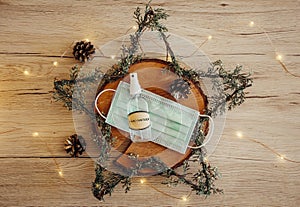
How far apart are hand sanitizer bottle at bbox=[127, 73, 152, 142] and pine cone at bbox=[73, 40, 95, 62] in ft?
0.88

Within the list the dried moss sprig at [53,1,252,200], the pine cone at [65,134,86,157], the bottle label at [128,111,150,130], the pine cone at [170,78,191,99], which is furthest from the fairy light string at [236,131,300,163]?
the pine cone at [65,134,86,157]

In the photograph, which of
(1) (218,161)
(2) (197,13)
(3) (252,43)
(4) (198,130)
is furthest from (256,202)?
(2) (197,13)

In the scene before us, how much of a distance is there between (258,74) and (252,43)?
127 millimetres

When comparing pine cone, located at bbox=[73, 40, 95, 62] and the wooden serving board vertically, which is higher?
pine cone, located at bbox=[73, 40, 95, 62]

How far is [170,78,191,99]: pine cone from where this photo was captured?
1647mm

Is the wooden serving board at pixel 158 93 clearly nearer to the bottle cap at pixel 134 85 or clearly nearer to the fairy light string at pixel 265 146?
the bottle cap at pixel 134 85

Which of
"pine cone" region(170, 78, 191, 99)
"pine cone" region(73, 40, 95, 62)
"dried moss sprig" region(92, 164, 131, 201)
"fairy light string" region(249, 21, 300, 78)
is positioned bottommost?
"dried moss sprig" region(92, 164, 131, 201)

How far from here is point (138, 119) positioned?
1571mm

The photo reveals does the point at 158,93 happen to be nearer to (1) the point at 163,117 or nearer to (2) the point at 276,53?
(1) the point at 163,117

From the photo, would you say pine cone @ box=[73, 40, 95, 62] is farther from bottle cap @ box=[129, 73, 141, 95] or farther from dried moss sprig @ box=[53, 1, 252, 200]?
bottle cap @ box=[129, 73, 141, 95]

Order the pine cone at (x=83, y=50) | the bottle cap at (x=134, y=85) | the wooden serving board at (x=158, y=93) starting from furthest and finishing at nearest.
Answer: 1. the pine cone at (x=83, y=50)
2. the wooden serving board at (x=158, y=93)
3. the bottle cap at (x=134, y=85)

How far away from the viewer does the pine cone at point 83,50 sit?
176 cm

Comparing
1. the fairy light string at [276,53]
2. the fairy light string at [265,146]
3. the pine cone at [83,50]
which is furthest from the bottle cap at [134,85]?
the fairy light string at [276,53]

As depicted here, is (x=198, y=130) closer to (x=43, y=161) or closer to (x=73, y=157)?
(x=73, y=157)
